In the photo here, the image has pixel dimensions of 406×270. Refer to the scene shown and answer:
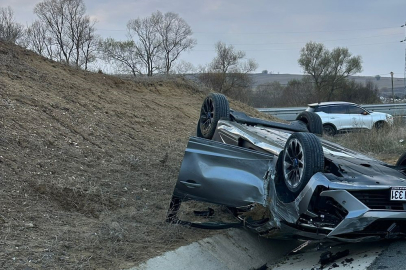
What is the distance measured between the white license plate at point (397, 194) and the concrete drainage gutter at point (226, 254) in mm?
1856

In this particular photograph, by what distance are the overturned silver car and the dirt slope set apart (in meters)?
0.88

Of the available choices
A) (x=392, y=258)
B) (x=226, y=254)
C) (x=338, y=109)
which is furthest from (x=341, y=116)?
(x=392, y=258)

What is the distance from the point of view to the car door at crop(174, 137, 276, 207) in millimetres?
5172

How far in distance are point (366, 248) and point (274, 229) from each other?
1.14m

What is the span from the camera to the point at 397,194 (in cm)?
468

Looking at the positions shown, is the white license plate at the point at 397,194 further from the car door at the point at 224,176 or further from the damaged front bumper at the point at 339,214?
the car door at the point at 224,176

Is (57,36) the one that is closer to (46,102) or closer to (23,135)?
(46,102)

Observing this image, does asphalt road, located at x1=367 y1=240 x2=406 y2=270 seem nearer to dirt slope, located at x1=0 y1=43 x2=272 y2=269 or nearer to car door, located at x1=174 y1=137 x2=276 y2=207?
car door, located at x1=174 y1=137 x2=276 y2=207

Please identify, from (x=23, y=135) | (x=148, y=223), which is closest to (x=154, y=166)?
(x=23, y=135)

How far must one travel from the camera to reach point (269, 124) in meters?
7.11

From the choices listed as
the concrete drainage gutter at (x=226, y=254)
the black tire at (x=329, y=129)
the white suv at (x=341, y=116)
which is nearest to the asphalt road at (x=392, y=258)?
the concrete drainage gutter at (x=226, y=254)

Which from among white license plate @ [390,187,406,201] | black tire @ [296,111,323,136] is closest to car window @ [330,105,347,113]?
black tire @ [296,111,323,136]

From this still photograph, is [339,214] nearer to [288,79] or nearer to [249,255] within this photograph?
[249,255]

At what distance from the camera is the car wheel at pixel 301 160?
481 cm
